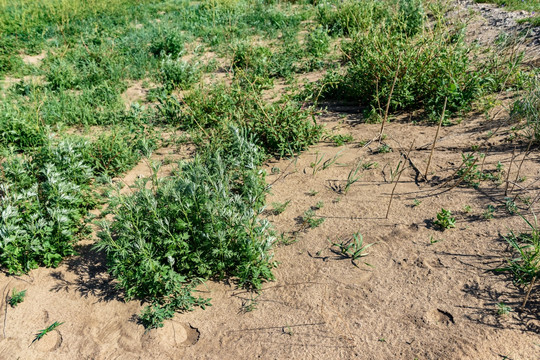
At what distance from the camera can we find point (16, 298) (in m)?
3.81

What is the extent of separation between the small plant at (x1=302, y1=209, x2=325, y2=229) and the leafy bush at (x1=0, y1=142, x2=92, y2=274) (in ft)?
7.16

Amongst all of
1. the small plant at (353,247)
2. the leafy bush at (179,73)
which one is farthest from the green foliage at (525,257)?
the leafy bush at (179,73)

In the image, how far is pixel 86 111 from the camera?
6406mm

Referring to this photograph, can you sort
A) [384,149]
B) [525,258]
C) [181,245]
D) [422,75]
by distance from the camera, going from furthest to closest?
[422,75], [384,149], [181,245], [525,258]

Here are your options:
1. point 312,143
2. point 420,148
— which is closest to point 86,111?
point 312,143

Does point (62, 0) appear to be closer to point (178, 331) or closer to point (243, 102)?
point (243, 102)

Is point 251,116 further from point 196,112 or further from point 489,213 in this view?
point 489,213

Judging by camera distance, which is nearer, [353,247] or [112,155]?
[353,247]

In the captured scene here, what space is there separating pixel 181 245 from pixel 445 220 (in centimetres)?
231

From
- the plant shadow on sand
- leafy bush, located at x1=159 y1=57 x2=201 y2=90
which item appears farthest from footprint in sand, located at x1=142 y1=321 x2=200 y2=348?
leafy bush, located at x1=159 y1=57 x2=201 y2=90

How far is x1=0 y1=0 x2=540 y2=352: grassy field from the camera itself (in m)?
3.78

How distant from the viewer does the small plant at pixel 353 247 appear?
12.8 ft

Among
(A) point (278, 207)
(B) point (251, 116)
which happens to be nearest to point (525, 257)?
(A) point (278, 207)

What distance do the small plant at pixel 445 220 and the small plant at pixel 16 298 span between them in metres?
3.65
